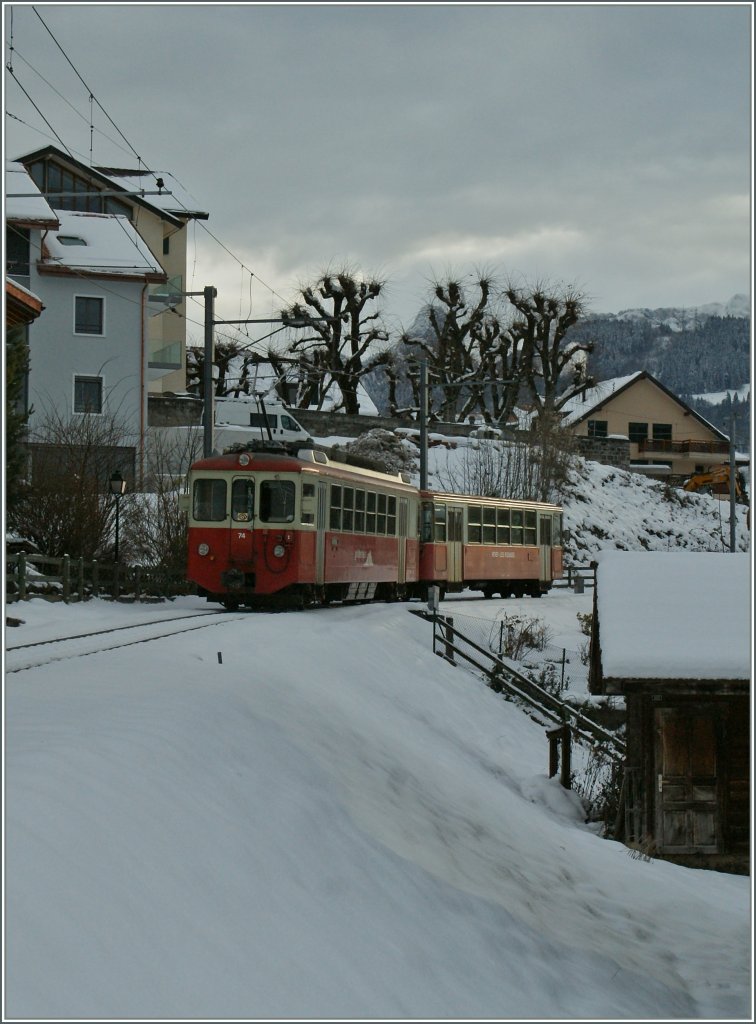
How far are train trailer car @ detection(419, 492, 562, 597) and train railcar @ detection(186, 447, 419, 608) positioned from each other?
792cm

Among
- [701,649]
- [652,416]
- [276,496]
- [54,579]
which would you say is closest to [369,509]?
[276,496]

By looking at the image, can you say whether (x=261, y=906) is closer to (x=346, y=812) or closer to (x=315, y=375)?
(x=346, y=812)

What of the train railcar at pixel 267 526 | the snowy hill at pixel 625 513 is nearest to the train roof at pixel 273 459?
the train railcar at pixel 267 526

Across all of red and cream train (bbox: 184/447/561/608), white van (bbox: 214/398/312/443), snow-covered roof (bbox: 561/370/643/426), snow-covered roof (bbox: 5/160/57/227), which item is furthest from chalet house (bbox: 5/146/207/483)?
snow-covered roof (bbox: 561/370/643/426)

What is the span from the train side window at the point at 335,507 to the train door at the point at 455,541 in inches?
379

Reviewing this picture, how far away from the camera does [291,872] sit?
10.4 meters

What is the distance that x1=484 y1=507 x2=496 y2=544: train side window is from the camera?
39.8 m

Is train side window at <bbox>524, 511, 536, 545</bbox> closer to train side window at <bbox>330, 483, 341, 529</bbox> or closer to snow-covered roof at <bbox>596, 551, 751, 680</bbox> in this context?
train side window at <bbox>330, 483, 341, 529</bbox>

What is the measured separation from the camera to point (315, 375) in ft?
224

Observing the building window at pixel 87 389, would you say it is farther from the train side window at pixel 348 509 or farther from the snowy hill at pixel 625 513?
the train side window at pixel 348 509

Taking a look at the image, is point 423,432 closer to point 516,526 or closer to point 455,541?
point 455,541

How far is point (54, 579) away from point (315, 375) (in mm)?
41853

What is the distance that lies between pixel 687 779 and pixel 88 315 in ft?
121

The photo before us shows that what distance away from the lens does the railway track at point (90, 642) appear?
16.1 meters
